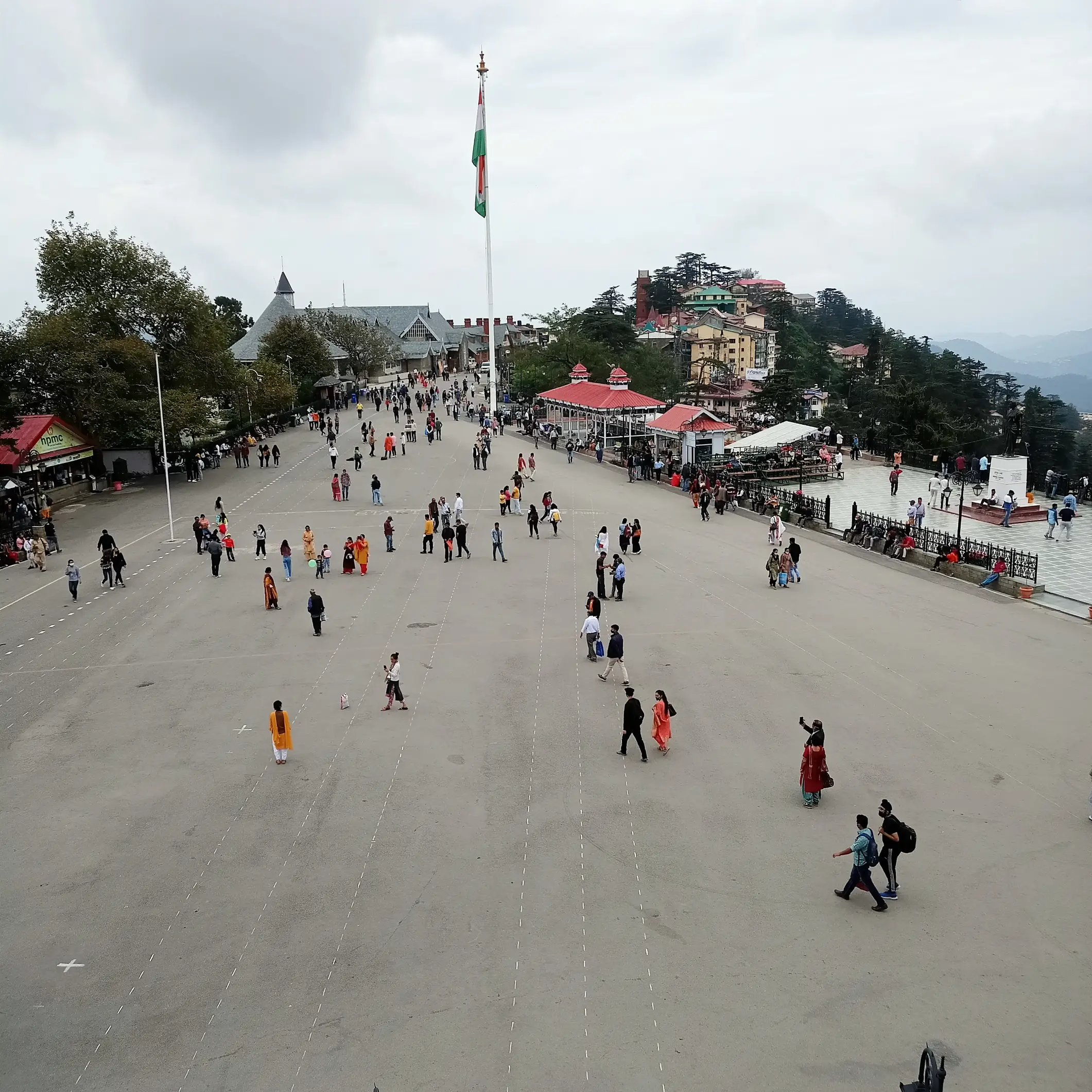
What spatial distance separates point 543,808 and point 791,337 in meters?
88.9

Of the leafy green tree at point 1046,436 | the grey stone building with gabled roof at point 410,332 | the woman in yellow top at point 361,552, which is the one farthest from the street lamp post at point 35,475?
the grey stone building with gabled roof at point 410,332

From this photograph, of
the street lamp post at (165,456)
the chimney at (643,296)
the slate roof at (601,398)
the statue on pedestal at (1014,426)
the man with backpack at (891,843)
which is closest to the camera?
the man with backpack at (891,843)

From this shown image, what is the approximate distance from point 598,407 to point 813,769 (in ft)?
116

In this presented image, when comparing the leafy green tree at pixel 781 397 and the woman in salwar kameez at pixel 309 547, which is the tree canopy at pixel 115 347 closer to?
the woman in salwar kameez at pixel 309 547

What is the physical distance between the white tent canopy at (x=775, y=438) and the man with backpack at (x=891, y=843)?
92.5ft

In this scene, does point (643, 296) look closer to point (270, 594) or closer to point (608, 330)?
point (608, 330)

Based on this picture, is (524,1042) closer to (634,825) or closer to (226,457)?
(634,825)

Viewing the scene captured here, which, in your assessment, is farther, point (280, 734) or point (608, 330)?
point (608, 330)

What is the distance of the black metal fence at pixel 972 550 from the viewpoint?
2288 centimetres

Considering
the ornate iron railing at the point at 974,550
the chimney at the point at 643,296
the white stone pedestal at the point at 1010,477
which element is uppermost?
the chimney at the point at 643,296

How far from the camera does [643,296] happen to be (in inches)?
5443

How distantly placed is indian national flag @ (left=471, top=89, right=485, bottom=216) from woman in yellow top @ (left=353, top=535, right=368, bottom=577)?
136ft

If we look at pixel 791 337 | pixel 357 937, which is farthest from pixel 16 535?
pixel 791 337

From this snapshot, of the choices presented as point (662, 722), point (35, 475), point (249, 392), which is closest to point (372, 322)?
point (249, 392)
